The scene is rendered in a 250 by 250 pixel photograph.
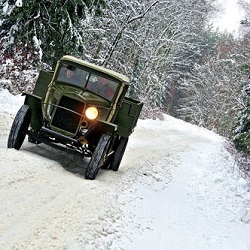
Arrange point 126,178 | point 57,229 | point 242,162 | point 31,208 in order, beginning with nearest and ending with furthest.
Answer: point 57,229
point 31,208
point 126,178
point 242,162

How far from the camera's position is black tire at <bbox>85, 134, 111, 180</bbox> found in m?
7.42

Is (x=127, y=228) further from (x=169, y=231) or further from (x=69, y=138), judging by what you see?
(x=69, y=138)

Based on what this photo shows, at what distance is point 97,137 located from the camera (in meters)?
8.02

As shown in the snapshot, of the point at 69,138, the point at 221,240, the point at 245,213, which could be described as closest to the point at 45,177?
the point at 69,138

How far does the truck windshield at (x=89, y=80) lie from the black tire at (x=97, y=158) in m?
1.20

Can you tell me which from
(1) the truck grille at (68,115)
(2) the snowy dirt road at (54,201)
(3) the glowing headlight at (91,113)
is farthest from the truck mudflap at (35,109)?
(3) the glowing headlight at (91,113)

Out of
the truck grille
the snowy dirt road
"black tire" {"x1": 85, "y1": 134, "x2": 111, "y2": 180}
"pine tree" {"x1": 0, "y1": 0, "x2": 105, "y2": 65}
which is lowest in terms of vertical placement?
the snowy dirt road

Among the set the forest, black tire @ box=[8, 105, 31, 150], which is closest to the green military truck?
black tire @ box=[8, 105, 31, 150]

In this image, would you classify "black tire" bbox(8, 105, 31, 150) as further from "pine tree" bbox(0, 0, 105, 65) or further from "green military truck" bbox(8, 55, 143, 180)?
"pine tree" bbox(0, 0, 105, 65)

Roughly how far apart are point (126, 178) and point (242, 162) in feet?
29.0

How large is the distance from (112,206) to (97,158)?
1.58 meters

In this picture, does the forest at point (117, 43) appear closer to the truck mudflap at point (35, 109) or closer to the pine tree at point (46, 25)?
the pine tree at point (46, 25)

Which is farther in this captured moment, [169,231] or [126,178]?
[126,178]

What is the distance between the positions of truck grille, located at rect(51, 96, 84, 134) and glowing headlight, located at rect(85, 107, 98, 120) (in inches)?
4.7
